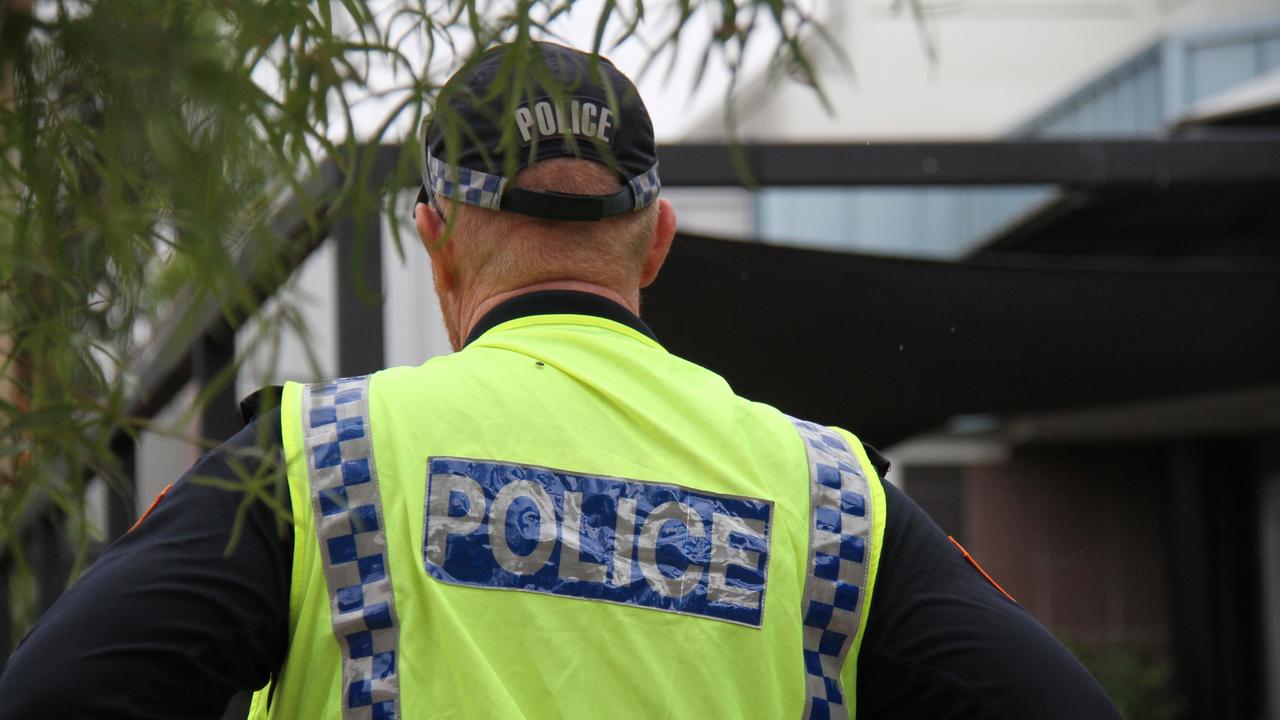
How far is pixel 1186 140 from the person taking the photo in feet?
8.79

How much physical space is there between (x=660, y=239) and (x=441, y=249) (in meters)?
0.22

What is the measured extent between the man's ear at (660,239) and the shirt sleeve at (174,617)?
0.47 meters

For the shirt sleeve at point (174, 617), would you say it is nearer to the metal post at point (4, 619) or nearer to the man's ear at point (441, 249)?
the man's ear at point (441, 249)

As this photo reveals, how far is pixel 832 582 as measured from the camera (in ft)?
4.28

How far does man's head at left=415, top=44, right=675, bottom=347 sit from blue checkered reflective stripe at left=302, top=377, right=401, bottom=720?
0.21 metres

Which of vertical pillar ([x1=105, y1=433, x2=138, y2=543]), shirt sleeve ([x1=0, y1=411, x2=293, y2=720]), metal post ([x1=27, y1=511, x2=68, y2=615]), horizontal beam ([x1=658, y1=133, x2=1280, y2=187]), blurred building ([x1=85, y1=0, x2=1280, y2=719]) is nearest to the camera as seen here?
shirt sleeve ([x1=0, y1=411, x2=293, y2=720])

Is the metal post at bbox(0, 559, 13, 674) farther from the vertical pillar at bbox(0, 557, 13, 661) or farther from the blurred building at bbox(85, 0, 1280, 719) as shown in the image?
the blurred building at bbox(85, 0, 1280, 719)

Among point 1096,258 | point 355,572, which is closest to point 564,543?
point 355,572

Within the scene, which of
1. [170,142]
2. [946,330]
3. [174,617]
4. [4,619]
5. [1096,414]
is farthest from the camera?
[1096,414]

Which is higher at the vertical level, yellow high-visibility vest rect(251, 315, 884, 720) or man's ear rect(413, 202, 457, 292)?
man's ear rect(413, 202, 457, 292)

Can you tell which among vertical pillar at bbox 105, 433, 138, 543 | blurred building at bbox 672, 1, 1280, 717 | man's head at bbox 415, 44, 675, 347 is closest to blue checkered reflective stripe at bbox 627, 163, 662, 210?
man's head at bbox 415, 44, 675, 347

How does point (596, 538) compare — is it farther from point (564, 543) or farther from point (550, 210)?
point (550, 210)

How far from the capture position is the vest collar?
1.42 m

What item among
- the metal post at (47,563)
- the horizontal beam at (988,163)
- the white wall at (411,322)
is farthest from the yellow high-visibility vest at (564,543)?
the metal post at (47,563)
